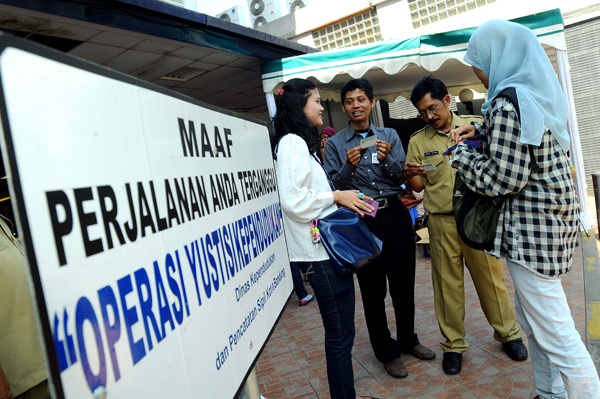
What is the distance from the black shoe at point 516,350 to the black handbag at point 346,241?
1522mm

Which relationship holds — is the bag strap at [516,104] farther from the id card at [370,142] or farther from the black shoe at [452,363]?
the black shoe at [452,363]

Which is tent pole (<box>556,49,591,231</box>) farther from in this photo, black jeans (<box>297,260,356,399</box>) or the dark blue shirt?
black jeans (<box>297,260,356,399</box>)

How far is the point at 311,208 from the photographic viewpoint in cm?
210

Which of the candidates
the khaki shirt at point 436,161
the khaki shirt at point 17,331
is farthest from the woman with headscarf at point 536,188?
the khaki shirt at point 17,331

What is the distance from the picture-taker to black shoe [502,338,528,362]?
2.99 metres

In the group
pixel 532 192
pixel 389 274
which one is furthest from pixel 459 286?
pixel 532 192

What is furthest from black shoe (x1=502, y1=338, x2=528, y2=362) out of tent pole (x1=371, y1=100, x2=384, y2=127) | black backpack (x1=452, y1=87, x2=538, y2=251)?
tent pole (x1=371, y1=100, x2=384, y2=127)

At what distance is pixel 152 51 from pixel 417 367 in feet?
15.2

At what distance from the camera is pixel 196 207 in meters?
1.16

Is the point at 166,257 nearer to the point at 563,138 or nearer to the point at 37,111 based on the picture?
the point at 37,111

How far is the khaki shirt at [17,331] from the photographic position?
1.58m

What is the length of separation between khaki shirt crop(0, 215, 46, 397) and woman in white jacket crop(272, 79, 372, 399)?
1143mm

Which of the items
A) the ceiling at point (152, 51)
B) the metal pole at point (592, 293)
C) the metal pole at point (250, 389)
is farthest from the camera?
→ the ceiling at point (152, 51)

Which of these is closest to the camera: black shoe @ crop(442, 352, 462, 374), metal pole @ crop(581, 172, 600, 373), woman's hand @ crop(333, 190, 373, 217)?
woman's hand @ crop(333, 190, 373, 217)
